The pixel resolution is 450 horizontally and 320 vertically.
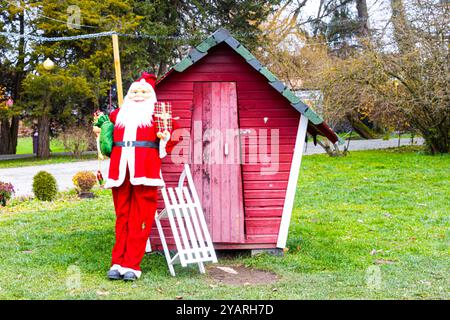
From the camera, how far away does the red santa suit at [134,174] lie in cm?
607

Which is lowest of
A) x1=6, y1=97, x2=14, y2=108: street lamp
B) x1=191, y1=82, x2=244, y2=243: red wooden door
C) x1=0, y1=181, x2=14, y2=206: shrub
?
x1=0, y1=181, x2=14, y2=206: shrub

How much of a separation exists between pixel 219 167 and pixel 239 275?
128cm

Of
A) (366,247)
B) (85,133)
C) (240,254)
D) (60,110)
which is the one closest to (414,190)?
(366,247)

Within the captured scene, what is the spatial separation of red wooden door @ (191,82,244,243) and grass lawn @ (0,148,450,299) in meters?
0.43

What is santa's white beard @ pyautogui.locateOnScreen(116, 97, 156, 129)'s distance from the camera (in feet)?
20.3

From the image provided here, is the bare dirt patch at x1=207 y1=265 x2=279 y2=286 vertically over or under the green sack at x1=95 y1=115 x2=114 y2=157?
under

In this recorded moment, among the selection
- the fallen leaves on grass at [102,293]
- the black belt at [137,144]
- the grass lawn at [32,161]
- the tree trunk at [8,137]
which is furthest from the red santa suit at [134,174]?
the tree trunk at [8,137]

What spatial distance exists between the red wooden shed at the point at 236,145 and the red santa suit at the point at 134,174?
0.79m

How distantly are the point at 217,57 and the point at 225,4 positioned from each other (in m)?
21.1

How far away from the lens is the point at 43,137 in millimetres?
26047

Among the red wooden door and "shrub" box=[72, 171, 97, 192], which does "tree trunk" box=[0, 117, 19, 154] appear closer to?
"shrub" box=[72, 171, 97, 192]

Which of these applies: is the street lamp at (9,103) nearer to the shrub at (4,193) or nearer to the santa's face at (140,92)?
the shrub at (4,193)

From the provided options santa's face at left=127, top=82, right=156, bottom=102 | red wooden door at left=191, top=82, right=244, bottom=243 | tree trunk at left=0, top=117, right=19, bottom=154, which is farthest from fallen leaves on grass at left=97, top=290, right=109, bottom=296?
tree trunk at left=0, top=117, right=19, bottom=154

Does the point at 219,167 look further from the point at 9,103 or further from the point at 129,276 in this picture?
the point at 9,103
